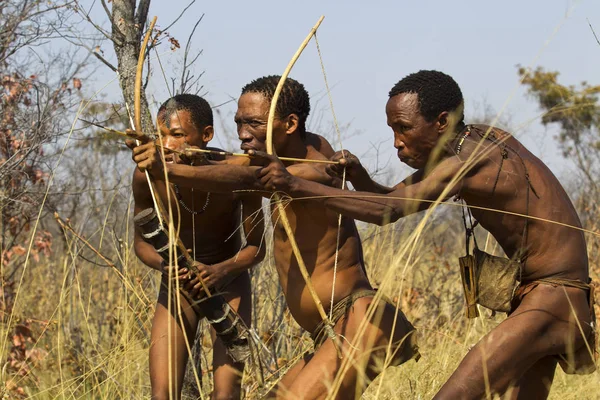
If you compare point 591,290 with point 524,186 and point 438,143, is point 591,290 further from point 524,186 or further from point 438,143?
point 438,143

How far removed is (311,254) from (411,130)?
2.12 ft

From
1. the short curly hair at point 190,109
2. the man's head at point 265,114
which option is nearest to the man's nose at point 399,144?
the man's head at point 265,114

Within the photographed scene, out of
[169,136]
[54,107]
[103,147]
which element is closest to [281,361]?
[169,136]

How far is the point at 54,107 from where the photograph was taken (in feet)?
20.5

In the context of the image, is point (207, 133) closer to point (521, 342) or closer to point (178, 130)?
point (178, 130)

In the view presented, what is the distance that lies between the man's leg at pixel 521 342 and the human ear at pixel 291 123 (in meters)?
1.19

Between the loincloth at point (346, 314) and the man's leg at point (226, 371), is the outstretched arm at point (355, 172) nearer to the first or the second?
the loincloth at point (346, 314)

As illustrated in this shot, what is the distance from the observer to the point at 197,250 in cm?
452

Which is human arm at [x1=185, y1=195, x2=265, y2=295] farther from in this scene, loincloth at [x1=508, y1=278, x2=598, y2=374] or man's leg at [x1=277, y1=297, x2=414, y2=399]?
loincloth at [x1=508, y1=278, x2=598, y2=374]

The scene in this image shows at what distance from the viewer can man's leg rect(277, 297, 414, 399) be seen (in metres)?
3.41

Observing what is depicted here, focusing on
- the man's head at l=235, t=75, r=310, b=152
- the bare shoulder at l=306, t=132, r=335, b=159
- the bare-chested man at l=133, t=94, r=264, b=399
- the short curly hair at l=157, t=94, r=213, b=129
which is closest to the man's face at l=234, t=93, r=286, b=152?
Answer: the man's head at l=235, t=75, r=310, b=152

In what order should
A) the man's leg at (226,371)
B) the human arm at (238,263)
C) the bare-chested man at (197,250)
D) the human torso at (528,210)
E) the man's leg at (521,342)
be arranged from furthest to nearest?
the man's leg at (226,371)
the bare-chested man at (197,250)
the human arm at (238,263)
the human torso at (528,210)
the man's leg at (521,342)

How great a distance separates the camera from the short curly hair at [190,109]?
4.32 meters

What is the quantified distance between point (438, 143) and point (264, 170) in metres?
0.77
